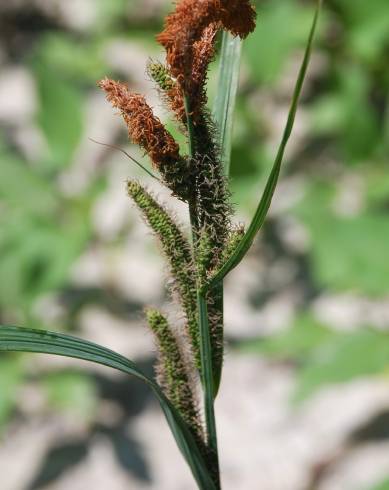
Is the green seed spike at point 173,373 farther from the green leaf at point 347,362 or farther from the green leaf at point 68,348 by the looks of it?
the green leaf at point 347,362

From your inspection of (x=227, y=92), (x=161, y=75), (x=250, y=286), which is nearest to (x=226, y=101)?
(x=227, y=92)

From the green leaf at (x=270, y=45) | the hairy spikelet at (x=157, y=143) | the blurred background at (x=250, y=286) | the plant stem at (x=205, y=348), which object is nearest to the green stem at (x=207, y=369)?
the plant stem at (x=205, y=348)

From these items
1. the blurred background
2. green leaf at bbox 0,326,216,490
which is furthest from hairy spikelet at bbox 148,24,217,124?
the blurred background

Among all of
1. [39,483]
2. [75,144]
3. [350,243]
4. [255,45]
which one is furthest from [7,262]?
[255,45]

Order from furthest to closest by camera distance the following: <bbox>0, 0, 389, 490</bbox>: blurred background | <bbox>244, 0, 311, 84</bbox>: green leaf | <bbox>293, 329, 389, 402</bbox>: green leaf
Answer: <bbox>244, 0, 311, 84</bbox>: green leaf < <bbox>0, 0, 389, 490</bbox>: blurred background < <bbox>293, 329, 389, 402</bbox>: green leaf

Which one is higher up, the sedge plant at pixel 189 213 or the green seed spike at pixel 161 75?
the green seed spike at pixel 161 75

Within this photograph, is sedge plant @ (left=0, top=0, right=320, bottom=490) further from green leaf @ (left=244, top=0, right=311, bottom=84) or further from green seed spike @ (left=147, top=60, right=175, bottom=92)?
green leaf @ (left=244, top=0, right=311, bottom=84)
